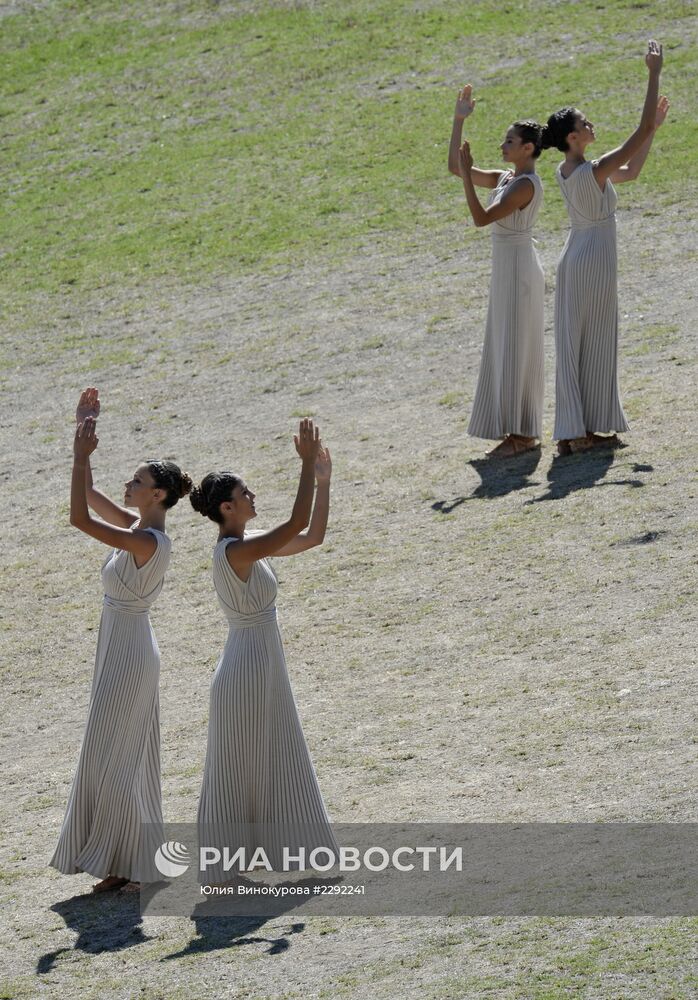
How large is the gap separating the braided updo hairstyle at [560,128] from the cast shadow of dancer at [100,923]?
262 inches

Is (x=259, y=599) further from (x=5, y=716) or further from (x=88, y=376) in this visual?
(x=88, y=376)

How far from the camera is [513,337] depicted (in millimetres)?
12875

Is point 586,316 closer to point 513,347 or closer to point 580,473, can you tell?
point 513,347

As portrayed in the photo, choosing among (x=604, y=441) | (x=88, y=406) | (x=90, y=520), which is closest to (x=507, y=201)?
(x=604, y=441)

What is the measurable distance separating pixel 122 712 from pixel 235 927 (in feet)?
4.00

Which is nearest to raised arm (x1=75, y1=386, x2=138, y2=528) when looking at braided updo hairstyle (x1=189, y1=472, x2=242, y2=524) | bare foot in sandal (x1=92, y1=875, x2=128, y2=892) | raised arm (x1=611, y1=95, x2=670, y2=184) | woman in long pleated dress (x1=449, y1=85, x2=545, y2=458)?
braided updo hairstyle (x1=189, y1=472, x2=242, y2=524)

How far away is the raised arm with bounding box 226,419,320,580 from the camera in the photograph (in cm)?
702

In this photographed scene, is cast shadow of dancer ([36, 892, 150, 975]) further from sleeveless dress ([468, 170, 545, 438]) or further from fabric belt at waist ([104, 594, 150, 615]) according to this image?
sleeveless dress ([468, 170, 545, 438])

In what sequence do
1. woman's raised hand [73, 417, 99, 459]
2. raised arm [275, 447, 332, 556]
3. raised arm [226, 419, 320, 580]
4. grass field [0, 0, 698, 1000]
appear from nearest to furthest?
1. raised arm [226, 419, 320, 580]
2. grass field [0, 0, 698, 1000]
3. raised arm [275, 447, 332, 556]
4. woman's raised hand [73, 417, 99, 459]

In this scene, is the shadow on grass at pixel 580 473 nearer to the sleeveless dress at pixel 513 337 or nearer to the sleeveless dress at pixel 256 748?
the sleeveless dress at pixel 513 337

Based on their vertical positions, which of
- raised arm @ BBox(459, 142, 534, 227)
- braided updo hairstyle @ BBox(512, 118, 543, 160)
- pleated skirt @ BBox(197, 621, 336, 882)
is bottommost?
pleated skirt @ BBox(197, 621, 336, 882)

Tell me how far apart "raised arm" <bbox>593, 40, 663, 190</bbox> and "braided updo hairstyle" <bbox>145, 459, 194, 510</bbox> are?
5224mm

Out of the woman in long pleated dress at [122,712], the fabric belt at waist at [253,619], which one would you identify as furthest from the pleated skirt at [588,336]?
the fabric belt at waist at [253,619]

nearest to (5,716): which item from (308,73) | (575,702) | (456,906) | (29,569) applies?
(29,569)
